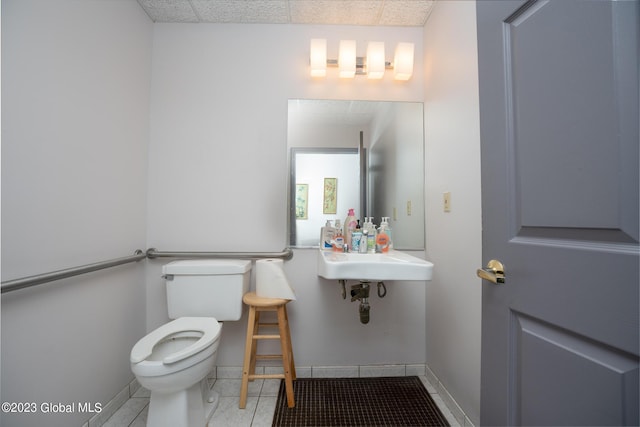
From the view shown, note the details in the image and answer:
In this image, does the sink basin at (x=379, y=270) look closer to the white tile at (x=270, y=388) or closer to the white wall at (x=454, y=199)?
the white wall at (x=454, y=199)

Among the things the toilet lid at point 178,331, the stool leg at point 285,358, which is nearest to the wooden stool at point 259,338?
the stool leg at point 285,358

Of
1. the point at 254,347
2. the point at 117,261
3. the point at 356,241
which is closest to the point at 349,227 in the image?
the point at 356,241

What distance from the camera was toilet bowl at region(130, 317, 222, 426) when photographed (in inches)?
39.7

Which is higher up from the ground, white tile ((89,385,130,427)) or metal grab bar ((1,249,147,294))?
metal grab bar ((1,249,147,294))

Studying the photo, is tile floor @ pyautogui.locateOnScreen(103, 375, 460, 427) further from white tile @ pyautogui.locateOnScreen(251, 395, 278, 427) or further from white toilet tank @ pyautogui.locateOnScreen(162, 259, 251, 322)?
white toilet tank @ pyautogui.locateOnScreen(162, 259, 251, 322)

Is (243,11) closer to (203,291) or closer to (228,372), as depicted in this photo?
(203,291)

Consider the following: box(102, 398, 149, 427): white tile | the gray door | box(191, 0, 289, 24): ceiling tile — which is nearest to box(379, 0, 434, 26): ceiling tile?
box(191, 0, 289, 24): ceiling tile

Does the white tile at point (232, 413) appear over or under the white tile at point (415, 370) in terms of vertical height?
under

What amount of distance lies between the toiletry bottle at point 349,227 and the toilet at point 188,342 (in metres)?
0.62

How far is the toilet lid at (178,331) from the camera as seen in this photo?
1.03 metres

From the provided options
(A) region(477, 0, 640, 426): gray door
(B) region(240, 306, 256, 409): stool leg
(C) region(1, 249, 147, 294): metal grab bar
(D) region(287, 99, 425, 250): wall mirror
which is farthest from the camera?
(D) region(287, 99, 425, 250): wall mirror

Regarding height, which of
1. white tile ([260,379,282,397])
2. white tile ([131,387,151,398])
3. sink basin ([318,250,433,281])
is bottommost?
white tile ([131,387,151,398])

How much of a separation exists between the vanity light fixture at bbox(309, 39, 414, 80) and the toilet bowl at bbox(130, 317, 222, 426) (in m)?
1.62

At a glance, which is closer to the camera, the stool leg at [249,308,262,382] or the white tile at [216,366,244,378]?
the stool leg at [249,308,262,382]
